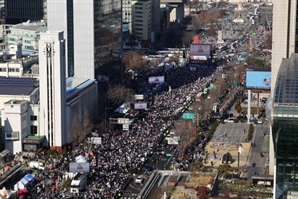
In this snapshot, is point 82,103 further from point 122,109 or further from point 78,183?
point 78,183

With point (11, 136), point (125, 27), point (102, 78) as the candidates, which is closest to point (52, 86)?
point (11, 136)

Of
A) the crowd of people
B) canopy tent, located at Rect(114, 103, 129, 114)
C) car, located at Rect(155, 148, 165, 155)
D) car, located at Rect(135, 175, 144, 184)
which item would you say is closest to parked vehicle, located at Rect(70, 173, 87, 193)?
the crowd of people

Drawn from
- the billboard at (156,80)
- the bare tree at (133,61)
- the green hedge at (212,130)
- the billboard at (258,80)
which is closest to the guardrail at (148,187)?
the green hedge at (212,130)

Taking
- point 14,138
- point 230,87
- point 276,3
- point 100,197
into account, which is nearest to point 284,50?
point 276,3

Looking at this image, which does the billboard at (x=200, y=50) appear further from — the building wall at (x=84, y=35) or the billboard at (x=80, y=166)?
the billboard at (x=80, y=166)

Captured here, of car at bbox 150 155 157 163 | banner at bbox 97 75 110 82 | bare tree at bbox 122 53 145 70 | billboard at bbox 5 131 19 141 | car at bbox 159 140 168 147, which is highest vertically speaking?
banner at bbox 97 75 110 82

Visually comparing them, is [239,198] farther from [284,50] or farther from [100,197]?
[284,50]

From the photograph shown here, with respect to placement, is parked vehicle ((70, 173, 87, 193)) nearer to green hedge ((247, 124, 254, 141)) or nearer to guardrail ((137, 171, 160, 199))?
guardrail ((137, 171, 160, 199))
